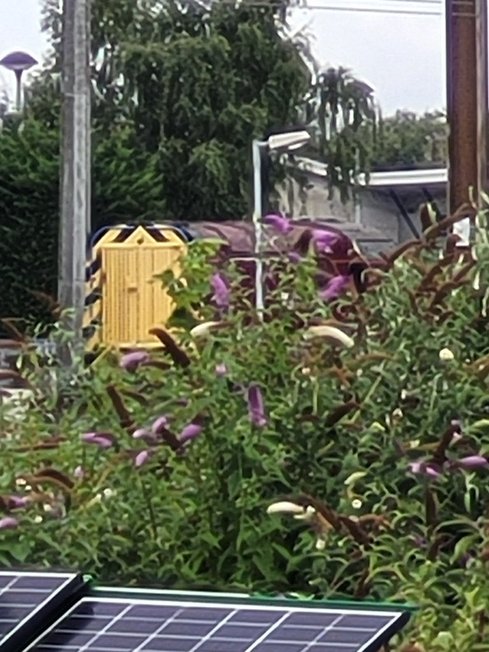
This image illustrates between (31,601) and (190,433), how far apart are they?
1244mm

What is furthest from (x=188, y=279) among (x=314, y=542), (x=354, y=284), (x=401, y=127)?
(x=401, y=127)

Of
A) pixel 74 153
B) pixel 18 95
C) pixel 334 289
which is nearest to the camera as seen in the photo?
pixel 334 289

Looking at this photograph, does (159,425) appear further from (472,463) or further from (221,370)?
(472,463)

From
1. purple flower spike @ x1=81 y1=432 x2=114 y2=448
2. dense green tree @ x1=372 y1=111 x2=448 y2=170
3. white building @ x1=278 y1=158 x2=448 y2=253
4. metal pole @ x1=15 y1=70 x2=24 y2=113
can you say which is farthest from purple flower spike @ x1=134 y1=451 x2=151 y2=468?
dense green tree @ x1=372 y1=111 x2=448 y2=170

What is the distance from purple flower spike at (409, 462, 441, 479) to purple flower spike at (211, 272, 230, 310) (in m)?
0.74

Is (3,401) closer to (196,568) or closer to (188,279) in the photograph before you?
(188,279)

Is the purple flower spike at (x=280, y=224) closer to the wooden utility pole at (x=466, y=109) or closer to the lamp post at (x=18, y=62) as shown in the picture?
the wooden utility pole at (x=466, y=109)

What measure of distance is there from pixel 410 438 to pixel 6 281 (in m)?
26.5

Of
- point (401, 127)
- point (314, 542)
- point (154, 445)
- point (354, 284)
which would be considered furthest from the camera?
point (401, 127)

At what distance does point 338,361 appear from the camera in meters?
3.72

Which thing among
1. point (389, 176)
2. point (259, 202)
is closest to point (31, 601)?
point (259, 202)

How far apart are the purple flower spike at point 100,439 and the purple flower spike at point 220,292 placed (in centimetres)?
43

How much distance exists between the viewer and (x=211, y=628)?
2293 millimetres

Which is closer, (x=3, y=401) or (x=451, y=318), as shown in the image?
(x=451, y=318)
